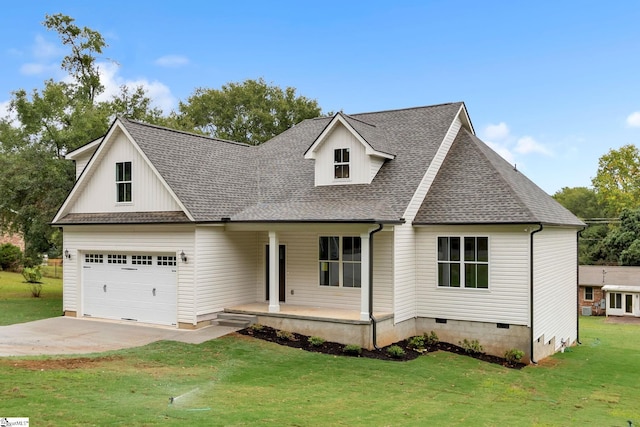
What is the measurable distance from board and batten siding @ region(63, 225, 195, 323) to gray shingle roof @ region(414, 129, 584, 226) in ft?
24.2

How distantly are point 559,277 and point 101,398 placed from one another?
16.3 meters

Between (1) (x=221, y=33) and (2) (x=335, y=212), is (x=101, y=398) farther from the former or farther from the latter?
(1) (x=221, y=33)

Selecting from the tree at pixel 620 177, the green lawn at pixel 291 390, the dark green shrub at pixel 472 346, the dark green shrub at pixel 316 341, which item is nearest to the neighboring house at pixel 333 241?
the dark green shrub at pixel 472 346

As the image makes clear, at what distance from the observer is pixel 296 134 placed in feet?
81.6

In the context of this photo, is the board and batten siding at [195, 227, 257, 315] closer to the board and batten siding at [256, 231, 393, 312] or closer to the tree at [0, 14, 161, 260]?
the board and batten siding at [256, 231, 393, 312]

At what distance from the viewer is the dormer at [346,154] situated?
60.2ft

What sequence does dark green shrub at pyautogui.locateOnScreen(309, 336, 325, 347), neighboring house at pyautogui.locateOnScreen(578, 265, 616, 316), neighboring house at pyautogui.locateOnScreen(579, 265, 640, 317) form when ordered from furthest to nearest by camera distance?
neighboring house at pyautogui.locateOnScreen(578, 265, 616, 316) < neighboring house at pyautogui.locateOnScreen(579, 265, 640, 317) < dark green shrub at pyautogui.locateOnScreen(309, 336, 325, 347)

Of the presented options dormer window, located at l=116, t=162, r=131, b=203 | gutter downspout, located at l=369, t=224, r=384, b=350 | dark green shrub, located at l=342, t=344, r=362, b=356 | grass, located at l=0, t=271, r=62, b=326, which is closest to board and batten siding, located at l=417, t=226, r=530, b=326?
gutter downspout, located at l=369, t=224, r=384, b=350

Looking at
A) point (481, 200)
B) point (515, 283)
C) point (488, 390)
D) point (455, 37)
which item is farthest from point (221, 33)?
point (488, 390)

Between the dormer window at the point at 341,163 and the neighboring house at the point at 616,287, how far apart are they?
29667 millimetres

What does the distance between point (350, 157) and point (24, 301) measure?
16498mm

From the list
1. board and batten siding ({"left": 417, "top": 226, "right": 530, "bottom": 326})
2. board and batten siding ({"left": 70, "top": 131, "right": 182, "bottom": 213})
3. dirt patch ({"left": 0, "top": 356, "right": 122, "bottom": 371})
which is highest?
board and batten siding ({"left": 70, "top": 131, "right": 182, "bottom": 213})

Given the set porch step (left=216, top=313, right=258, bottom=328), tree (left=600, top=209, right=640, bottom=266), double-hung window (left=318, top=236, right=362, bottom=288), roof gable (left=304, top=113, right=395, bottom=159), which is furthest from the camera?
tree (left=600, top=209, right=640, bottom=266)

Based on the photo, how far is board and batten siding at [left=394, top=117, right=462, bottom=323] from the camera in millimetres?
16688
